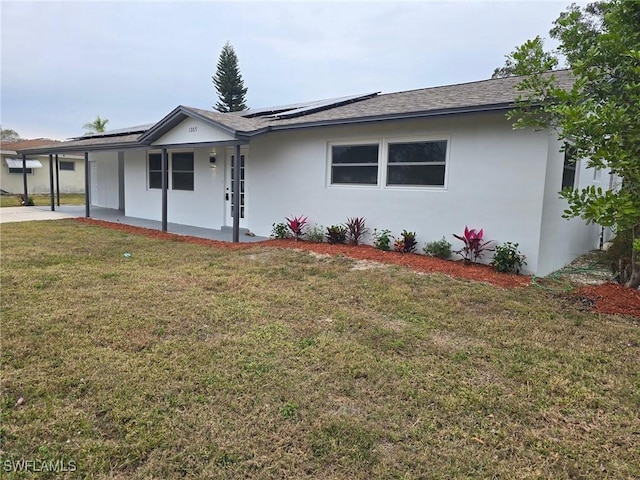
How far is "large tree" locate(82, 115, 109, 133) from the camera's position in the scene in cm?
3173

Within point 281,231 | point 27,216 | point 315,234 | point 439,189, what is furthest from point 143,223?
point 439,189

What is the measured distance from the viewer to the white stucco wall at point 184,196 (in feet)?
40.4

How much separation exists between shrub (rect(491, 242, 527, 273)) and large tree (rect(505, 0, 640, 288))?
191cm

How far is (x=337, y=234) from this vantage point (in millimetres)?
9312

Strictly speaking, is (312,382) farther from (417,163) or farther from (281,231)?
(281,231)

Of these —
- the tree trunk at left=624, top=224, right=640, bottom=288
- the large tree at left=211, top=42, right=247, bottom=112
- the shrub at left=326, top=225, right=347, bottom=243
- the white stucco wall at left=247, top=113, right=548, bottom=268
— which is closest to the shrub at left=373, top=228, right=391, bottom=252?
the white stucco wall at left=247, top=113, right=548, bottom=268

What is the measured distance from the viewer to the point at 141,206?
14.8m

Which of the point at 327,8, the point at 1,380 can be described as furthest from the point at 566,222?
the point at 327,8

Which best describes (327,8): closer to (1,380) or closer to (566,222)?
(566,222)

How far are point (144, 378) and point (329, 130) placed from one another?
293 inches

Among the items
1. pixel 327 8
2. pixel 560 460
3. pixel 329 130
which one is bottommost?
pixel 560 460

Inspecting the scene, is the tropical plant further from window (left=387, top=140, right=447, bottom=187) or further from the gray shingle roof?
the gray shingle roof
